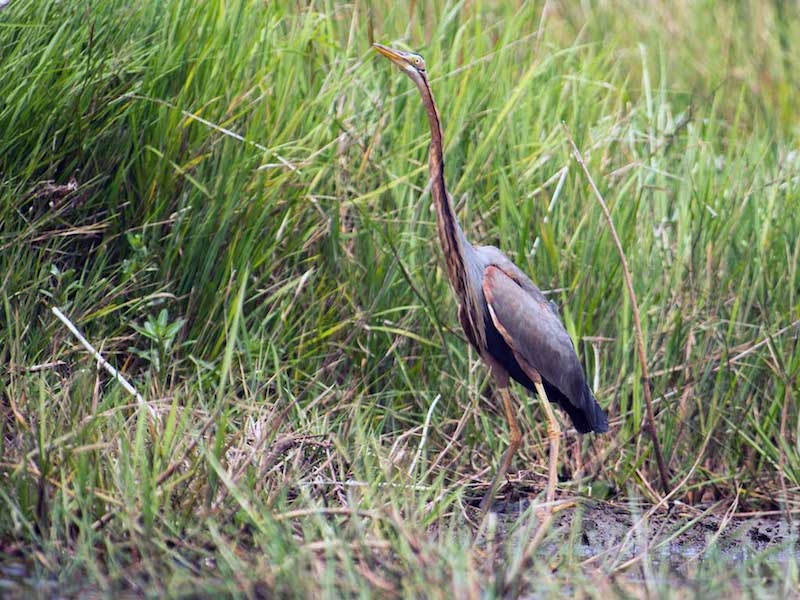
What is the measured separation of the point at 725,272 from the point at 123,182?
2424mm

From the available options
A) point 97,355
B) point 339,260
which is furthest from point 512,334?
point 97,355

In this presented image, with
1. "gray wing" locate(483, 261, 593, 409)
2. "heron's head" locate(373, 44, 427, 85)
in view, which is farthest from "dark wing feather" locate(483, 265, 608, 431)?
"heron's head" locate(373, 44, 427, 85)

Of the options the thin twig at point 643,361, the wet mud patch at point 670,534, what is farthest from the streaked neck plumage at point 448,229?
the wet mud patch at point 670,534

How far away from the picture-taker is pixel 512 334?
154 inches

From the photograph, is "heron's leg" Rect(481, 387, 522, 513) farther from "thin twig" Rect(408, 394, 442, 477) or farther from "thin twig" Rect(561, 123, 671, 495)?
Answer: "thin twig" Rect(561, 123, 671, 495)

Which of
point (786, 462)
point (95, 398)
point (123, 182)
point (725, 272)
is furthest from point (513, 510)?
point (123, 182)

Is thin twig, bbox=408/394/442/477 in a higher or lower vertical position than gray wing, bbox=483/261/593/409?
lower

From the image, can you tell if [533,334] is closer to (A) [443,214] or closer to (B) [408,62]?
(A) [443,214]

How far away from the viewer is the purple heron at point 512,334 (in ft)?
12.6

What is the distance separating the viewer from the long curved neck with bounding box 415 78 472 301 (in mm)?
3684

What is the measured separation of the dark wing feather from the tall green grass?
1.05 feet

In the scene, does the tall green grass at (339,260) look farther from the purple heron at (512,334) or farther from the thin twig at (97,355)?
the purple heron at (512,334)

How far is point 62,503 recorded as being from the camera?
293 cm

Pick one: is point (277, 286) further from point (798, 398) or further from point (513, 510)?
point (798, 398)
